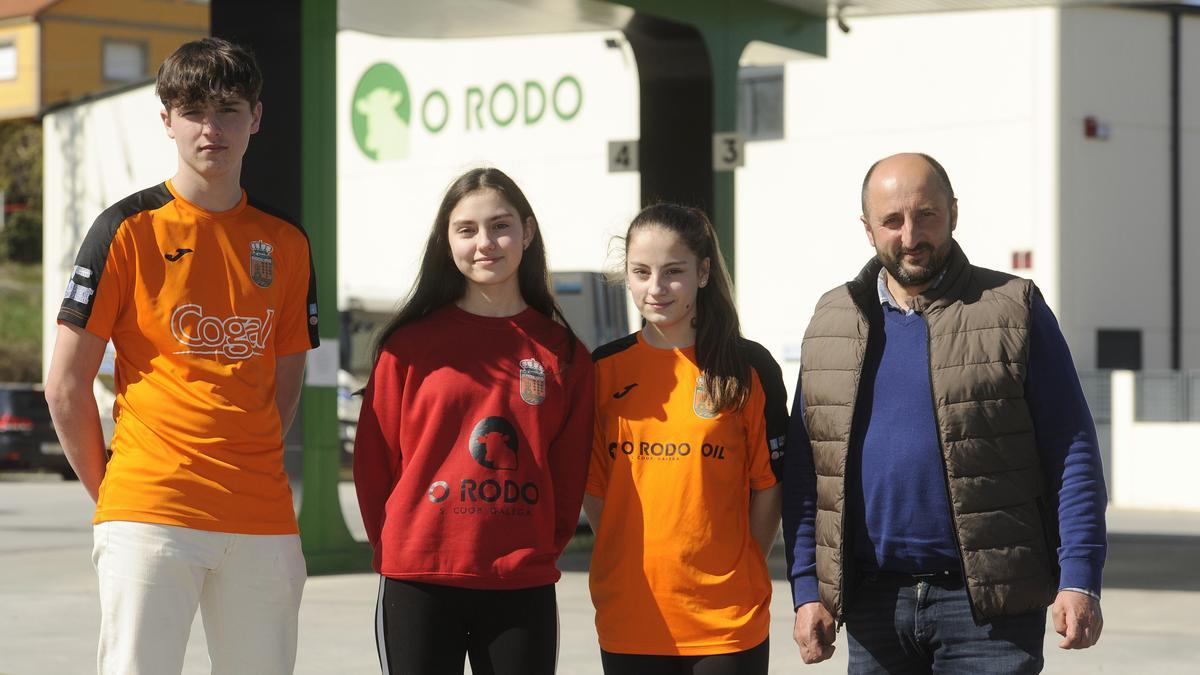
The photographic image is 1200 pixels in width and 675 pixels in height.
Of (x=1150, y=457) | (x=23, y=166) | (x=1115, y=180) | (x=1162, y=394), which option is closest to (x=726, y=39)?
(x=1115, y=180)

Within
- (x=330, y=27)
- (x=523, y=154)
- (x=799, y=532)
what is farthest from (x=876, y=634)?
(x=523, y=154)

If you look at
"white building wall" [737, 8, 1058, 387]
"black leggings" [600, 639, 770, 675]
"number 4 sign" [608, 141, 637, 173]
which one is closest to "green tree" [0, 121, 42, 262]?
"white building wall" [737, 8, 1058, 387]

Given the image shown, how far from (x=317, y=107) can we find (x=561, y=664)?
491 cm

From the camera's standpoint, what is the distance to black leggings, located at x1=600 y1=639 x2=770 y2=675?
4.09 meters

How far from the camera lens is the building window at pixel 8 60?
54.8 meters

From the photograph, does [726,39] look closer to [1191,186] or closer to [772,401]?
[772,401]

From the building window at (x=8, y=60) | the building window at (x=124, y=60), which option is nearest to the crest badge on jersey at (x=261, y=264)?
the building window at (x=124, y=60)

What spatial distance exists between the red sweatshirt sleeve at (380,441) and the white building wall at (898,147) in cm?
1835

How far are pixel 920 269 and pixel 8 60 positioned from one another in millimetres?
55083

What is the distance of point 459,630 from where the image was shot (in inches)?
157

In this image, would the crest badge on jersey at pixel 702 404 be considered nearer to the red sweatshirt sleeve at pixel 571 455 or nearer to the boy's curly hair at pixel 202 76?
the red sweatshirt sleeve at pixel 571 455

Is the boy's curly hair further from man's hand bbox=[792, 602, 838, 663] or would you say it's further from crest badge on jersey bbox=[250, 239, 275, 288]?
man's hand bbox=[792, 602, 838, 663]

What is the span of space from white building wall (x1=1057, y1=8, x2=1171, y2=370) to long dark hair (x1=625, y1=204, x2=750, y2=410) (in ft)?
61.1

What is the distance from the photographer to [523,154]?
88.5 feet
